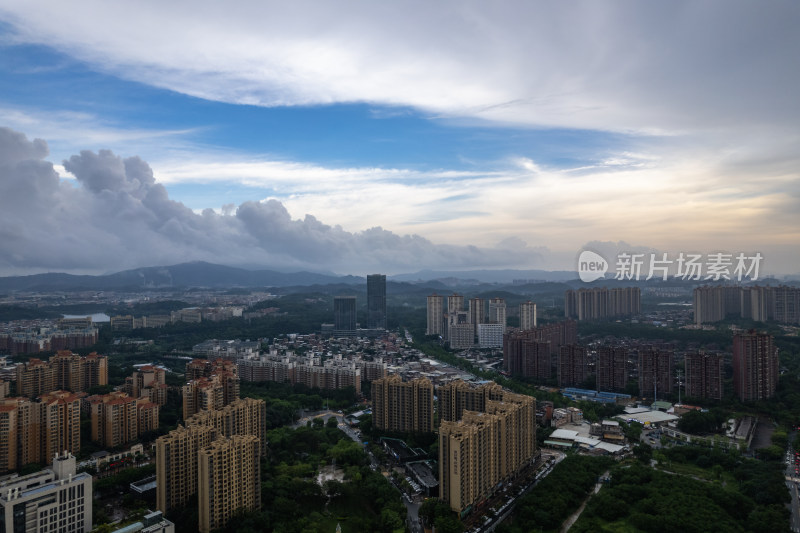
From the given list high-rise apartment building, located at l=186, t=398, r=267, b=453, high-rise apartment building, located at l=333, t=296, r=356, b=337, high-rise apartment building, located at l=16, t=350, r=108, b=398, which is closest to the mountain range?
high-rise apartment building, located at l=333, t=296, r=356, b=337

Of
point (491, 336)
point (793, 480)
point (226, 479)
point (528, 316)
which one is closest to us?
point (226, 479)

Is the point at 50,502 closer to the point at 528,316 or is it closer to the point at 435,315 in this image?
the point at 435,315

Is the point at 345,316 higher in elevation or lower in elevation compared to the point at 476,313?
lower

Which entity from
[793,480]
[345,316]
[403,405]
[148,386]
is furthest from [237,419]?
[345,316]

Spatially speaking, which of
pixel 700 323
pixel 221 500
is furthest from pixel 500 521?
pixel 700 323

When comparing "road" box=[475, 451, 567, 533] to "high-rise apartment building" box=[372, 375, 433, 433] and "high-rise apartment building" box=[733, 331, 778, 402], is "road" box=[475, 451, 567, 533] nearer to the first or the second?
"high-rise apartment building" box=[372, 375, 433, 433]

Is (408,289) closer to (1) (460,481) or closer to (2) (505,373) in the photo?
(2) (505,373)

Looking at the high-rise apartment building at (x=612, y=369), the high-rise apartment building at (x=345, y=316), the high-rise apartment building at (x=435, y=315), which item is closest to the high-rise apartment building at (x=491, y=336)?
the high-rise apartment building at (x=435, y=315)
